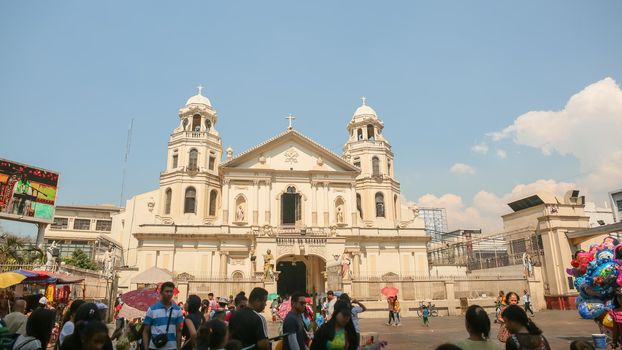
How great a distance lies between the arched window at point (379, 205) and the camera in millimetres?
39875

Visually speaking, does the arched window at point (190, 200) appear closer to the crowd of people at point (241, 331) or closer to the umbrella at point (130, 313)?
the umbrella at point (130, 313)

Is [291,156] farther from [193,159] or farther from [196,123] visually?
[196,123]

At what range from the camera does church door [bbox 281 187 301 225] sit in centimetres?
3653

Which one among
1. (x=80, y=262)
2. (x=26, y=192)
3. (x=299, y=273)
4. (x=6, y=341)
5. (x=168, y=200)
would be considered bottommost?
(x=6, y=341)

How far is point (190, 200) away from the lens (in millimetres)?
37062

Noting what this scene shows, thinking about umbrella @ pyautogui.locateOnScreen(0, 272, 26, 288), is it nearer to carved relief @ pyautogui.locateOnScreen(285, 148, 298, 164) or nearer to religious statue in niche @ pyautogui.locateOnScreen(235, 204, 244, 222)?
religious statue in niche @ pyautogui.locateOnScreen(235, 204, 244, 222)

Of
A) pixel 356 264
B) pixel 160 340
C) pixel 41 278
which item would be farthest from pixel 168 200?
pixel 160 340

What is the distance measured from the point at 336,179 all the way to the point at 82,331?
33791 mm

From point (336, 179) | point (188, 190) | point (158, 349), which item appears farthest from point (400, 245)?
point (158, 349)

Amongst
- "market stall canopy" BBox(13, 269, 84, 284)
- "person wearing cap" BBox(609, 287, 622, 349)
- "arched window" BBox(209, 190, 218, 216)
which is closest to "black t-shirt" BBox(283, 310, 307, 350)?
→ "person wearing cap" BBox(609, 287, 622, 349)

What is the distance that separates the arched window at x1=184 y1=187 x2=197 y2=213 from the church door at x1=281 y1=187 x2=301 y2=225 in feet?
25.1

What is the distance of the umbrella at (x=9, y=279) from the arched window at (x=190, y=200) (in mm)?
23728

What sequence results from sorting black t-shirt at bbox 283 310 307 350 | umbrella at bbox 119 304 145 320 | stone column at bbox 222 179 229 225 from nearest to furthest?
black t-shirt at bbox 283 310 307 350, umbrella at bbox 119 304 145 320, stone column at bbox 222 179 229 225

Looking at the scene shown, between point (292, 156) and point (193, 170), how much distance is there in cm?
872
